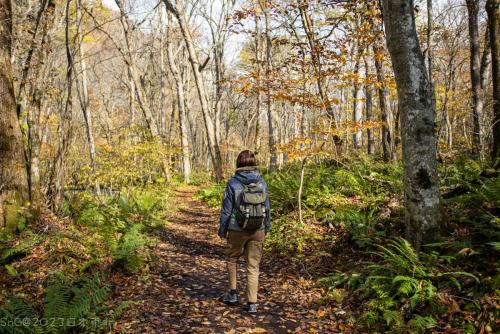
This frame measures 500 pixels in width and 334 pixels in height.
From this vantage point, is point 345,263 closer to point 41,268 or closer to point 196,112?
point 41,268

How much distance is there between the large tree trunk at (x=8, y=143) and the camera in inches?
245

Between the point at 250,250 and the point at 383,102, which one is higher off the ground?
the point at 383,102

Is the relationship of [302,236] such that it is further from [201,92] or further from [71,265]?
[201,92]

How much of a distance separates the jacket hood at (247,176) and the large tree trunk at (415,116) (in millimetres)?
2188

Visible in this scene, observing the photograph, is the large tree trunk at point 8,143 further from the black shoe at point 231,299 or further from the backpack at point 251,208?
the backpack at point 251,208

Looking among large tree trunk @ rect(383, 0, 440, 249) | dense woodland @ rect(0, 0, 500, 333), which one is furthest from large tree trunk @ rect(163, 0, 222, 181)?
large tree trunk @ rect(383, 0, 440, 249)

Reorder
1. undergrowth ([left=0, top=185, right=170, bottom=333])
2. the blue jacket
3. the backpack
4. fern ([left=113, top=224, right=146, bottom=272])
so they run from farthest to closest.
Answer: fern ([left=113, top=224, right=146, bottom=272]), the blue jacket, the backpack, undergrowth ([left=0, top=185, right=170, bottom=333])

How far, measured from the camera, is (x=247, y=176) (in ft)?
15.0

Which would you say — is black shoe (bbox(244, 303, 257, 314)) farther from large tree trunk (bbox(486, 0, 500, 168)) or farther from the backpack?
large tree trunk (bbox(486, 0, 500, 168))

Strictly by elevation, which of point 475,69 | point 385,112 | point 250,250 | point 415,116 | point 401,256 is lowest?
point 401,256

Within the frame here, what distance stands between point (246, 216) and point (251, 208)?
0.12 meters

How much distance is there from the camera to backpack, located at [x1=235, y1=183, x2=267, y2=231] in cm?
440

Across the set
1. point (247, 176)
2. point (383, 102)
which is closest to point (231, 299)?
point (247, 176)

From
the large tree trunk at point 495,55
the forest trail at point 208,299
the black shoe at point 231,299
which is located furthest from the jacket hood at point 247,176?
the large tree trunk at point 495,55
